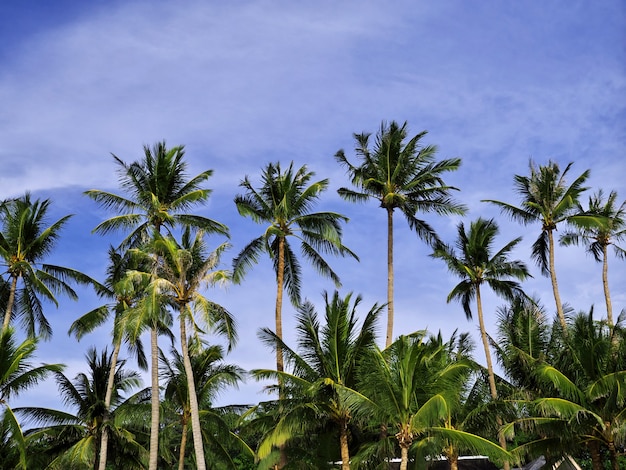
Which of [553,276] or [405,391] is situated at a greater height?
[553,276]

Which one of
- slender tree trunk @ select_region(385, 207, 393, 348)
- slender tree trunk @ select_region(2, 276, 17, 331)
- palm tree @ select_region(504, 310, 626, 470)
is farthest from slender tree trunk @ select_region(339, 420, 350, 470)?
slender tree trunk @ select_region(2, 276, 17, 331)

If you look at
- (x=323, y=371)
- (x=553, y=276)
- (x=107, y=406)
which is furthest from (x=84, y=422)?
(x=553, y=276)

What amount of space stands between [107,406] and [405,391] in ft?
44.1

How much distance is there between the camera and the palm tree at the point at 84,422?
90.3ft

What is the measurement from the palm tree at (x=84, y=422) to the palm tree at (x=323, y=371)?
8.79m

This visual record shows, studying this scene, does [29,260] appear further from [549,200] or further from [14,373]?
[549,200]

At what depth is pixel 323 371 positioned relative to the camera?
904 inches

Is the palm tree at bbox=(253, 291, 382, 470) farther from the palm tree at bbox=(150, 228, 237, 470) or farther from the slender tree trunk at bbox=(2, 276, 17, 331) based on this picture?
the slender tree trunk at bbox=(2, 276, 17, 331)

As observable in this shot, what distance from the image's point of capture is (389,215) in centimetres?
3027

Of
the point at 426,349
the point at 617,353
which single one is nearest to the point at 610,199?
the point at 617,353

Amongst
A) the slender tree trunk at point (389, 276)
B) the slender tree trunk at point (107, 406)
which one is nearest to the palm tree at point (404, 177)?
the slender tree trunk at point (389, 276)

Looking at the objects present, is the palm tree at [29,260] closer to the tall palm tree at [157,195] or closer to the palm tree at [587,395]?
the tall palm tree at [157,195]

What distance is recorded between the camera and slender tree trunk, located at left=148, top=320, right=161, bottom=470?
25.0m

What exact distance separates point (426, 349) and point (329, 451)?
18.1ft
